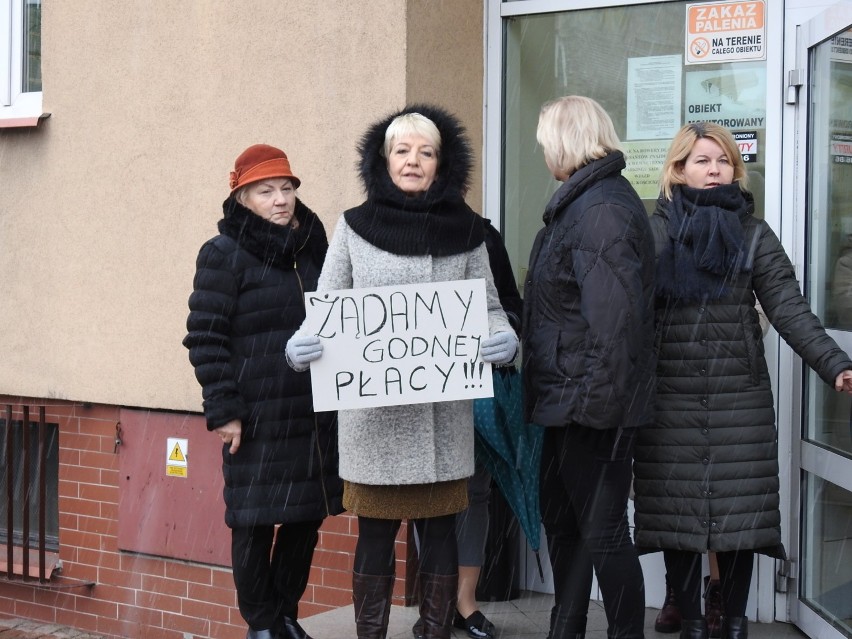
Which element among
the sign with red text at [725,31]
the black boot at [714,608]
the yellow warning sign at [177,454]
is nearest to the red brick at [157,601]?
the yellow warning sign at [177,454]

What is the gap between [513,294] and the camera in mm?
4457

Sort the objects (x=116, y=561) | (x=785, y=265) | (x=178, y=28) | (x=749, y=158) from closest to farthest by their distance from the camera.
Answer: (x=785, y=265) < (x=749, y=158) < (x=178, y=28) < (x=116, y=561)

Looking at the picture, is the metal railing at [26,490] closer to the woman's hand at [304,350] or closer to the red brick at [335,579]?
the red brick at [335,579]

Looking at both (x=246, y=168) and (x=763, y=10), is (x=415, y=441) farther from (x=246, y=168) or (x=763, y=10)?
(x=763, y=10)

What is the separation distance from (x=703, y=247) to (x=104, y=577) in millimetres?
4032

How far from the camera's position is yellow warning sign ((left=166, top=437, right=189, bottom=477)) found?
5.87 meters

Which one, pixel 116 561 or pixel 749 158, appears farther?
pixel 116 561

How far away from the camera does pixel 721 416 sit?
13.0 feet

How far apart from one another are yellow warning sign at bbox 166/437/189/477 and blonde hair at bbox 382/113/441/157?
106 inches

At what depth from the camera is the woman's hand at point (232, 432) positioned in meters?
3.95

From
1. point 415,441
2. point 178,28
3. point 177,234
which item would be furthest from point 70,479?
point 415,441

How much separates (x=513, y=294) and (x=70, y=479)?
320 cm

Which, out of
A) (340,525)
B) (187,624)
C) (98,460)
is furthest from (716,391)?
(98,460)

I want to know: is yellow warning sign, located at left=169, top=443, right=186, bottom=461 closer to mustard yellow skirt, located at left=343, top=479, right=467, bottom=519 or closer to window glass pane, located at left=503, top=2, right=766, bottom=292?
window glass pane, located at left=503, top=2, right=766, bottom=292
